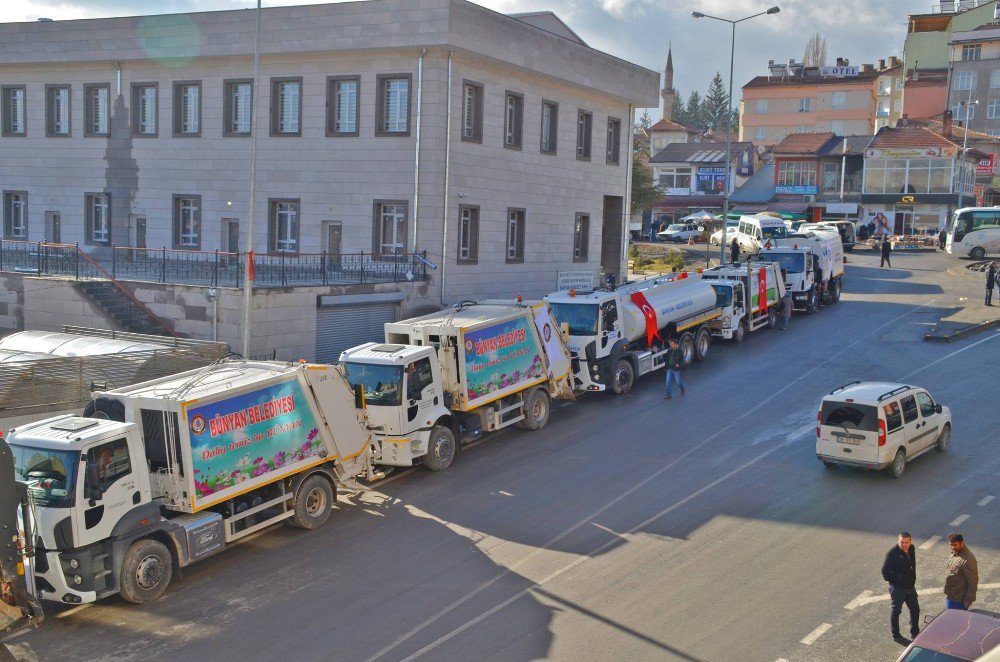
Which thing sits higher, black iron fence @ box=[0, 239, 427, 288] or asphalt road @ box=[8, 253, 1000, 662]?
black iron fence @ box=[0, 239, 427, 288]

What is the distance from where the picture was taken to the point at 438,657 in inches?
454

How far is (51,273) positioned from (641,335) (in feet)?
54.5

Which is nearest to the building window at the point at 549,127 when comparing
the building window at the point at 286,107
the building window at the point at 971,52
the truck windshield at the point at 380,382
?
the building window at the point at 286,107

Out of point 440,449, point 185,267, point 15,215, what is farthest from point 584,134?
point 15,215

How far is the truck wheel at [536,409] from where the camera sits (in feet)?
73.7

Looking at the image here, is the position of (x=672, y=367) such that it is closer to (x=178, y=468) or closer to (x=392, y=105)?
(x=392, y=105)

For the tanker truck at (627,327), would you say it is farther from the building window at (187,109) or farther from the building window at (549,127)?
the building window at (187,109)

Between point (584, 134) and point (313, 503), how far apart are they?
26.0 meters

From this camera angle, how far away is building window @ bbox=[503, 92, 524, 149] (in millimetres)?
34219

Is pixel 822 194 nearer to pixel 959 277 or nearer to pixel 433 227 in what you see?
pixel 959 277

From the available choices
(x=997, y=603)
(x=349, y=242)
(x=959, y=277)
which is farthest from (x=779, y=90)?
(x=997, y=603)

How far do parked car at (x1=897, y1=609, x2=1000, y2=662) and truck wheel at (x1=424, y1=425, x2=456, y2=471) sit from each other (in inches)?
458

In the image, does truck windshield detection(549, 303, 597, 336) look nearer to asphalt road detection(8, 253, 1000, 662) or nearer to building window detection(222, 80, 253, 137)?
asphalt road detection(8, 253, 1000, 662)

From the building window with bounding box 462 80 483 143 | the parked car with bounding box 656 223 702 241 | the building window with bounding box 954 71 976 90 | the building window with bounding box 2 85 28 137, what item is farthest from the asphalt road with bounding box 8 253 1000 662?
the building window with bounding box 954 71 976 90
